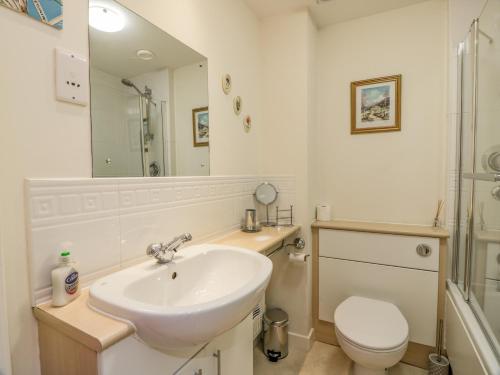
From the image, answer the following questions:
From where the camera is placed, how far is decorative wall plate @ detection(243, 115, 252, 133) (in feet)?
5.78

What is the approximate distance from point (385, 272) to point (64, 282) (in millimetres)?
1752

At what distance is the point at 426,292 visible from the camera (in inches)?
63.2

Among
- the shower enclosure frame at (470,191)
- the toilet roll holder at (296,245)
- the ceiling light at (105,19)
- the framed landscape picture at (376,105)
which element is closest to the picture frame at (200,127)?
the ceiling light at (105,19)

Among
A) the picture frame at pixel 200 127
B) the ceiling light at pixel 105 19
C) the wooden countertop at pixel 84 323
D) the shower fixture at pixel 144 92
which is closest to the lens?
the wooden countertop at pixel 84 323

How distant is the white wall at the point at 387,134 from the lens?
68.2 inches

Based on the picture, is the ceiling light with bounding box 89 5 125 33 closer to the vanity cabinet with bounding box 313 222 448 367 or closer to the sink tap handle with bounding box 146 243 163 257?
the sink tap handle with bounding box 146 243 163 257

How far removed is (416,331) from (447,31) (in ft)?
6.29

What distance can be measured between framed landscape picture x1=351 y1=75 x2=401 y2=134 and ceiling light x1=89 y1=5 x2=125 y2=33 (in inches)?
63.0

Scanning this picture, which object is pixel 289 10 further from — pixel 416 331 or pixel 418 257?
pixel 416 331

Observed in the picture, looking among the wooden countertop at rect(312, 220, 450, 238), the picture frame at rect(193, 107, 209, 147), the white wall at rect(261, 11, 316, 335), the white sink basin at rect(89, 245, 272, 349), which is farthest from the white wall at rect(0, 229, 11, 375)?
the wooden countertop at rect(312, 220, 450, 238)

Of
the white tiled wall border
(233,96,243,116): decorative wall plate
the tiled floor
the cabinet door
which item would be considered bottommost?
the tiled floor

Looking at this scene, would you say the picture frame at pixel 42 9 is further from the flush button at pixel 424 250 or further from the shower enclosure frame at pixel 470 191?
the flush button at pixel 424 250

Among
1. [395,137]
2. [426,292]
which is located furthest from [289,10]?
[426,292]

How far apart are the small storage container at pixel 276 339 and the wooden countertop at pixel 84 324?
132 centimetres
